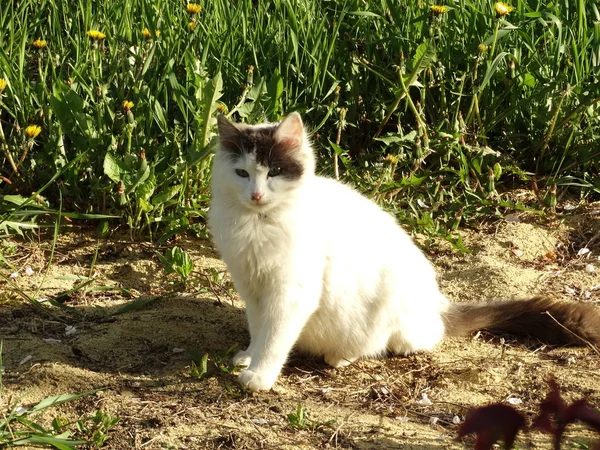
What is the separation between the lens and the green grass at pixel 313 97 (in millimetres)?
4359

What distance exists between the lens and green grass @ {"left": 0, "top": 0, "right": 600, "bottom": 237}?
14.3 feet

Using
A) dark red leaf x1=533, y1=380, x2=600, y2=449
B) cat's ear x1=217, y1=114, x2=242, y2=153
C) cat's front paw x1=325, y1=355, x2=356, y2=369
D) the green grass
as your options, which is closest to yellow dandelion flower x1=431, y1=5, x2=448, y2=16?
the green grass

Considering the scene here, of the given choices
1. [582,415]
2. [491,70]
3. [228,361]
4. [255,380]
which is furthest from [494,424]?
[491,70]

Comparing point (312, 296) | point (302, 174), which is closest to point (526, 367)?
point (312, 296)

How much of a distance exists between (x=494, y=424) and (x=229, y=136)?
2107mm

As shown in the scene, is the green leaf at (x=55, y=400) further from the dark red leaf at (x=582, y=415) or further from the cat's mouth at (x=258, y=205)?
the dark red leaf at (x=582, y=415)

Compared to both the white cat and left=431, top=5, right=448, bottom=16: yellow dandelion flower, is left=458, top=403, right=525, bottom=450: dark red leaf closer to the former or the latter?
the white cat

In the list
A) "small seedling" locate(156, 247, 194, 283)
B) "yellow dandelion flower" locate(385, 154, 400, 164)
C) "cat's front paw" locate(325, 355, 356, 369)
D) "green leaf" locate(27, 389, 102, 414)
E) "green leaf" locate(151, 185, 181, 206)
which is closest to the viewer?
"green leaf" locate(27, 389, 102, 414)

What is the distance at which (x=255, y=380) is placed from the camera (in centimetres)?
313

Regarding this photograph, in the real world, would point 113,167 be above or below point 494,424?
below

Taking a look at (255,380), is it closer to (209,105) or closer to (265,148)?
(265,148)

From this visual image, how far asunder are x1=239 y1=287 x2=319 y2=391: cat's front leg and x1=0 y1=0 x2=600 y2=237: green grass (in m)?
1.27

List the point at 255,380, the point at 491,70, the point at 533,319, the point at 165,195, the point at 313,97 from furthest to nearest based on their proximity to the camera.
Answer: the point at 313,97 → the point at 491,70 → the point at 165,195 → the point at 533,319 → the point at 255,380

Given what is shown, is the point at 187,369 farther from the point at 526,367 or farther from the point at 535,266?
the point at 535,266
